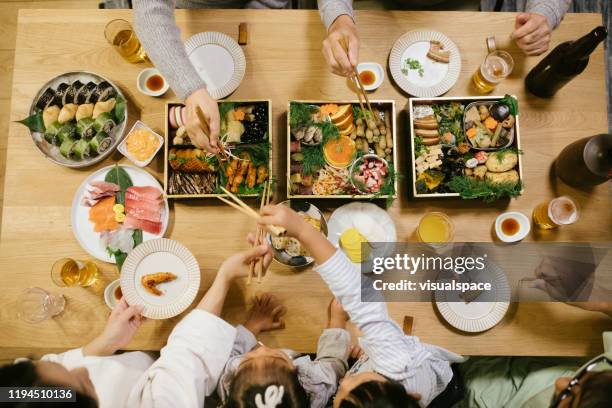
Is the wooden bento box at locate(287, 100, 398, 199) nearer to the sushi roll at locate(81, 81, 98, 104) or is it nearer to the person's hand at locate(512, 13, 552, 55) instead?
the person's hand at locate(512, 13, 552, 55)

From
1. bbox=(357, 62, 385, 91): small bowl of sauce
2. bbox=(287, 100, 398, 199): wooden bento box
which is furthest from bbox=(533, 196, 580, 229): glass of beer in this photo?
bbox=(357, 62, 385, 91): small bowl of sauce

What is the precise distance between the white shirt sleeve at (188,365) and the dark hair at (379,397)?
1.84 feet

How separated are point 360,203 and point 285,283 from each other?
1.68 feet

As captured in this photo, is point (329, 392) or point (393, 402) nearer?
point (393, 402)

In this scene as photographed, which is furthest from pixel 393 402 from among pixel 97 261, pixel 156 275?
pixel 97 261

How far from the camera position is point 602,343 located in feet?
6.28

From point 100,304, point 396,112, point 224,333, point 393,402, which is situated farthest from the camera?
point 396,112

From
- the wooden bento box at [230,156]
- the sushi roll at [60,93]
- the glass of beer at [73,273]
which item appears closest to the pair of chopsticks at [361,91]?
the wooden bento box at [230,156]

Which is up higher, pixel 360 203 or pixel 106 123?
pixel 106 123

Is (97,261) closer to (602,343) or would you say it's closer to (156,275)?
(156,275)

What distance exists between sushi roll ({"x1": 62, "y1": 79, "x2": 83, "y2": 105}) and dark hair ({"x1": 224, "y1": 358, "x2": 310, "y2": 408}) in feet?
4.84

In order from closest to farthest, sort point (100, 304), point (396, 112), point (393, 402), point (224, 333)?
point (393, 402) → point (224, 333) → point (100, 304) → point (396, 112)

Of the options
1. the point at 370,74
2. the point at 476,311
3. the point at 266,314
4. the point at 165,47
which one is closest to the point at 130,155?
the point at 165,47

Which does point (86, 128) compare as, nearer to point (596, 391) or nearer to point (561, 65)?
point (561, 65)
